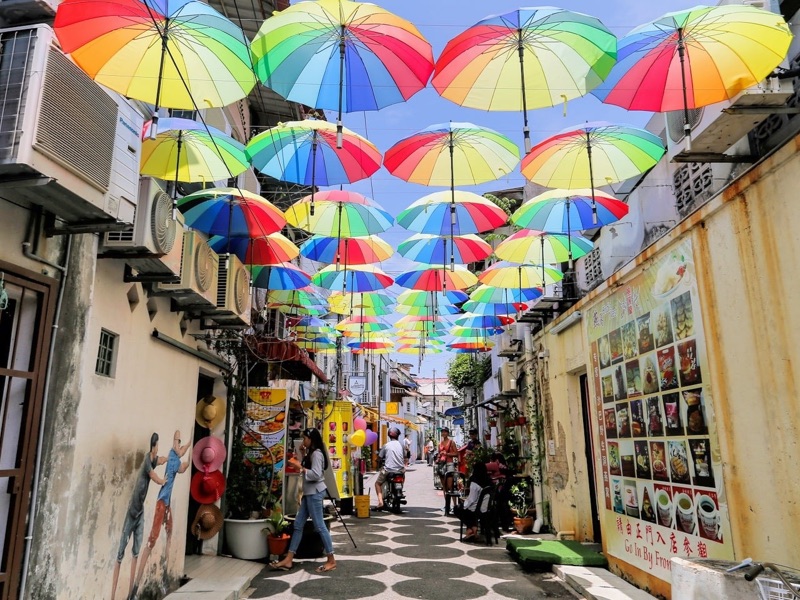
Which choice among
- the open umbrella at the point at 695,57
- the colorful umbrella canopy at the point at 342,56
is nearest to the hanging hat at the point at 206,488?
the colorful umbrella canopy at the point at 342,56

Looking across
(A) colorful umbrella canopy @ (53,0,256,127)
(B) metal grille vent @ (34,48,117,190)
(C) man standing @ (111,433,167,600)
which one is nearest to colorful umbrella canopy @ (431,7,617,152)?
(A) colorful umbrella canopy @ (53,0,256,127)

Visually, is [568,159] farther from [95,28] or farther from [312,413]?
[312,413]

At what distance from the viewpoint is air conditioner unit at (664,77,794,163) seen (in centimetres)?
462

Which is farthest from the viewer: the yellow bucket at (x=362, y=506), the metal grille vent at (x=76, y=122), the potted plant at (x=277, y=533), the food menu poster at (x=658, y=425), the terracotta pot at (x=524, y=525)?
the yellow bucket at (x=362, y=506)

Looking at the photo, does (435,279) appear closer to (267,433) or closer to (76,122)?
(267,433)

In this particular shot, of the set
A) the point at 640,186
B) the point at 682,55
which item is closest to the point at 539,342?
the point at 640,186

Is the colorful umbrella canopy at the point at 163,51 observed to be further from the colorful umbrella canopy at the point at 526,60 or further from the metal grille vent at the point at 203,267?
the colorful umbrella canopy at the point at 526,60

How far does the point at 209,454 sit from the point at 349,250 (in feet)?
13.7

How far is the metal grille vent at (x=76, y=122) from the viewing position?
3.54m

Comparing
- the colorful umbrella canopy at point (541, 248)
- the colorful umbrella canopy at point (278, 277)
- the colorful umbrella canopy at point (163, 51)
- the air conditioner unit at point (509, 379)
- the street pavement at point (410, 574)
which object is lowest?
the street pavement at point (410, 574)

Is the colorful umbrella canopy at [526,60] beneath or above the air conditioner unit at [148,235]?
above

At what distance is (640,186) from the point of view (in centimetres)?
779

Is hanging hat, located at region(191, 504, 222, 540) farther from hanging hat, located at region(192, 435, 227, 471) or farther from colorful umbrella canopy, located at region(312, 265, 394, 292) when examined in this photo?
colorful umbrella canopy, located at region(312, 265, 394, 292)

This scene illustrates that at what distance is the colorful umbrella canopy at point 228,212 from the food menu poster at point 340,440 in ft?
27.2
